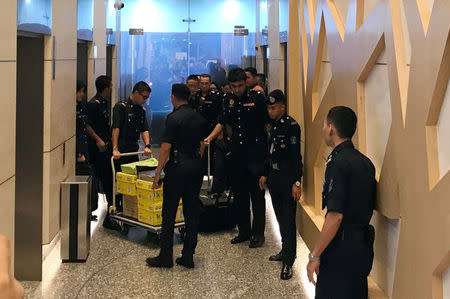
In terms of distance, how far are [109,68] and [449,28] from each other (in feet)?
36.6

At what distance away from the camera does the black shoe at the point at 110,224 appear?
277 inches

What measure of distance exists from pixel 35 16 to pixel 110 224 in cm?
304

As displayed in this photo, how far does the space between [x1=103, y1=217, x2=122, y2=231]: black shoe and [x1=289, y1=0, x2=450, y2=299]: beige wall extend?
10.8 ft

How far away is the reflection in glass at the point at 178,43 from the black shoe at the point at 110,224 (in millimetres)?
7634

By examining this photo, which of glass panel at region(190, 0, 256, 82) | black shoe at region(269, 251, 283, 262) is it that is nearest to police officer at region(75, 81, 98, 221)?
black shoe at region(269, 251, 283, 262)

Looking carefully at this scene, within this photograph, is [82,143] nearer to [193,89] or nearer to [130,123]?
[130,123]

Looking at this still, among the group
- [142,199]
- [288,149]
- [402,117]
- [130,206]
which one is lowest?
[130,206]

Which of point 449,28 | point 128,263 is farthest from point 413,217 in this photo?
point 128,263

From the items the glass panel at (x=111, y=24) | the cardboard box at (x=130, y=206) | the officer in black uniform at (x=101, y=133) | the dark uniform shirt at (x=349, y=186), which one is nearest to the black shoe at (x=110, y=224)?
the officer in black uniform at (x=101, y=133)

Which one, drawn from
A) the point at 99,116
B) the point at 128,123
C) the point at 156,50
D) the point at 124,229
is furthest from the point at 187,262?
the point at 156,50

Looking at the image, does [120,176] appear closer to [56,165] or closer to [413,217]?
[56,165]

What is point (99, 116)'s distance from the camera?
7.33 m

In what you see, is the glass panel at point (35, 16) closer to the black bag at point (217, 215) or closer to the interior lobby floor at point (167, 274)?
the interior lobby floor at point (167, 274)

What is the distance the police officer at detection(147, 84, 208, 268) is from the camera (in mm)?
5418
